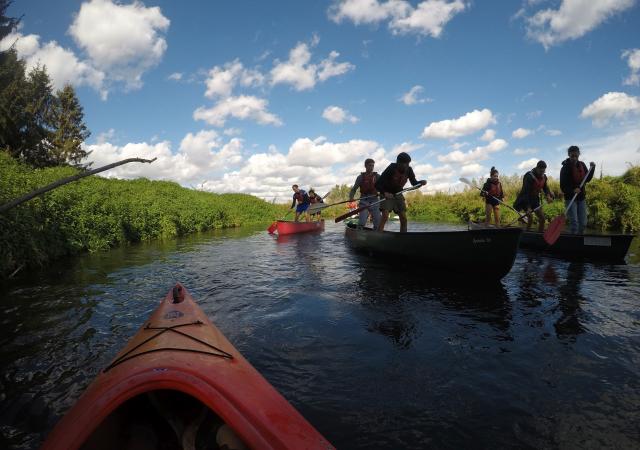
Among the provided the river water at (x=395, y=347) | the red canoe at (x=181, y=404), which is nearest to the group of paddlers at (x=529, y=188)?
the river water at (x=395, y=347)

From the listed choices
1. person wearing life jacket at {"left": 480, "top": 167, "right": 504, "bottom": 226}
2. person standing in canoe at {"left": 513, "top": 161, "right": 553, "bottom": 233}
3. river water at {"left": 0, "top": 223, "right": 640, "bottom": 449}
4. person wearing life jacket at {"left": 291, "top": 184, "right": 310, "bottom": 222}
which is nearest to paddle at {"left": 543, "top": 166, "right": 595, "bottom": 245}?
river water at {"left": 0, "top": 223, "right": 640, "bottom": 449}

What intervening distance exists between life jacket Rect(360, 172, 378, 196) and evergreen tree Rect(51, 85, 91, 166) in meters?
29.0

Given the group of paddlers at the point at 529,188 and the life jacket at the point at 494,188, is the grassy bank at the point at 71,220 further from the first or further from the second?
the life jacket at the point at 494,188

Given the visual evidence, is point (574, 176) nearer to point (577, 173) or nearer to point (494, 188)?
point (577, 173)

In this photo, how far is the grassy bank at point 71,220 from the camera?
7.88m

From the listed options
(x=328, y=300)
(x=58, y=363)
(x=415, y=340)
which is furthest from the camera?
(x=328, y=300)

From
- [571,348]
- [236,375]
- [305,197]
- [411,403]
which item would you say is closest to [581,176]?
[571,348]

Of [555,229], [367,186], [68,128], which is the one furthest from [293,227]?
[68,128]

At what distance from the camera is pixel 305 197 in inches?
739

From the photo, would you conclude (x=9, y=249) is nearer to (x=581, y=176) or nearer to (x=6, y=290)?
(x=6, y=290)

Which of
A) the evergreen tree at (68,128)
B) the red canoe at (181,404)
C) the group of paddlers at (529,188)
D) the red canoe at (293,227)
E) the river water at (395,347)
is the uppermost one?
the evergreen tree at (68,128)

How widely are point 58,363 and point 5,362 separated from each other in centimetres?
62

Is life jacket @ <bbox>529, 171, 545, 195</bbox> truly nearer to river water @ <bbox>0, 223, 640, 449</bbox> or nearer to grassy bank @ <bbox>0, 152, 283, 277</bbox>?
river water @ <bbox>0, 223, 640, 449</bbox>

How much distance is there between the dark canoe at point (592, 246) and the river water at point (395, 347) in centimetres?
46
